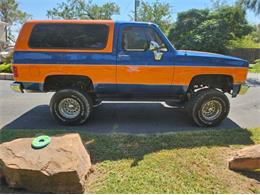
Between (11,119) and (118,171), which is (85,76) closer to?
(11,119)

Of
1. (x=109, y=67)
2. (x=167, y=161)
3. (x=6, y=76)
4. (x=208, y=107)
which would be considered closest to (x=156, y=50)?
(x=109, y=67)

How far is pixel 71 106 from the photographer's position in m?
6.58

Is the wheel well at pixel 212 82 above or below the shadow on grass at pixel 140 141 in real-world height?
above

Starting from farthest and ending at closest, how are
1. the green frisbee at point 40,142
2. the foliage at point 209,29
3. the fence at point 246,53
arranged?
1. the fence at point 246,53
2. the foliage at point 209,29
3. the green frisbee at point 40,142

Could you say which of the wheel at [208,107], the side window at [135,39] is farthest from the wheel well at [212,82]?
the side window at [135,39]

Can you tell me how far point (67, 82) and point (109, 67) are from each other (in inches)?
40.1

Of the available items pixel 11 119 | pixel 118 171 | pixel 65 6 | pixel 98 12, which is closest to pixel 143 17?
pixel 98 12

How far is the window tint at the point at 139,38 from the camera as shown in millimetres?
6426

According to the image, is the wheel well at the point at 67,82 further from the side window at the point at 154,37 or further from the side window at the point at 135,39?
the side window at the point at 154,37

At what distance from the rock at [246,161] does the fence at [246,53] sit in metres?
24.0

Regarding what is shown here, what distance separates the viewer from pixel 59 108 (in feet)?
21.5

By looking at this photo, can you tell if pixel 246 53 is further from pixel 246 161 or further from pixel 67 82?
pixel 246 161

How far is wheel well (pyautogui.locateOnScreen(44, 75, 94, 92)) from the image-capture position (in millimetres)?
6477

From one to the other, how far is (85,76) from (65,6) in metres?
34.1
